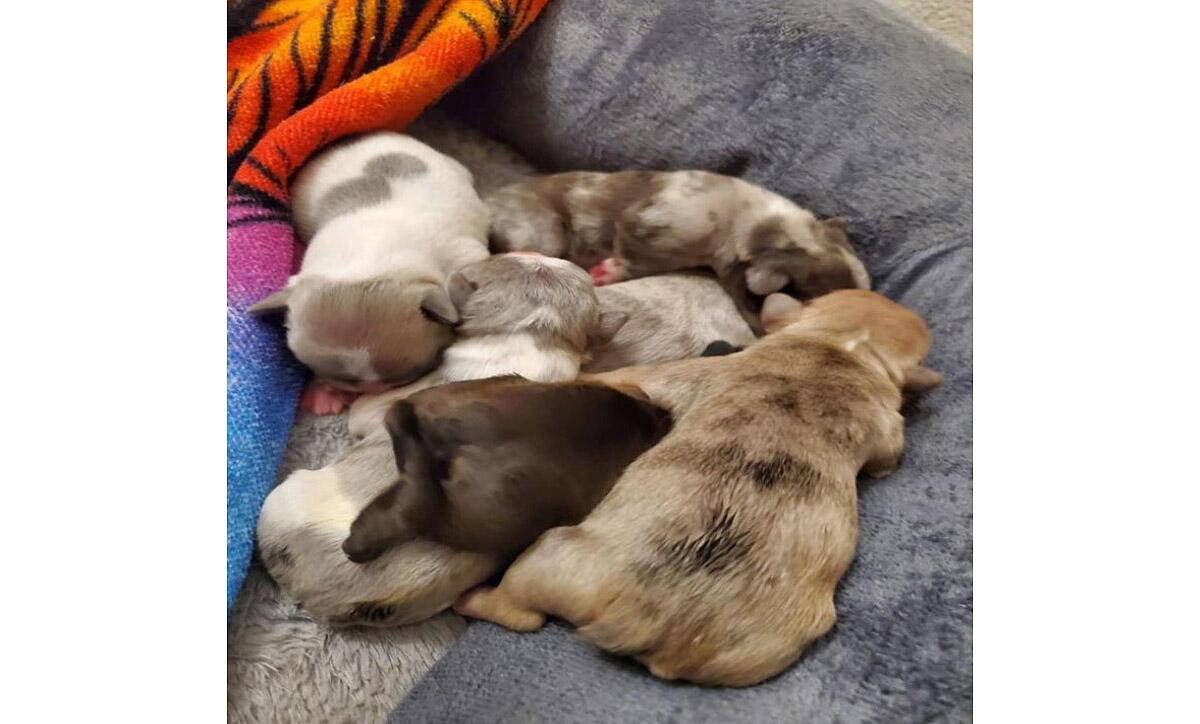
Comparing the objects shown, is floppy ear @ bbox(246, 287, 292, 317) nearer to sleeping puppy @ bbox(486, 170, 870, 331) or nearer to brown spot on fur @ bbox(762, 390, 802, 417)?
sleeping puppy @ bbox(486, 170, 870, 331)

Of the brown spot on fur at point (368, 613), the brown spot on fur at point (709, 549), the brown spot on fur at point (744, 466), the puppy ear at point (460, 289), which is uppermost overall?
the brown spot on fur at point (744, 466)

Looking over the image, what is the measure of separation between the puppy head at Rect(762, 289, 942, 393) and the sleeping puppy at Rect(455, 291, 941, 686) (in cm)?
14

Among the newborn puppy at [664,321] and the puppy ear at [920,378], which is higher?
the puppy ear at [920,378]

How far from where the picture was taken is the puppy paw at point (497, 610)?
70.9 inches

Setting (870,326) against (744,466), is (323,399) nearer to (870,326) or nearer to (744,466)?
(744,466)

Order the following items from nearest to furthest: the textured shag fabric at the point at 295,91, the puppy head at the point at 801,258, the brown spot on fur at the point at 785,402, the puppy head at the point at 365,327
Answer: the brown spot on fur at the point at 785,402 < the puppy head at the point at 365,327 < the textured shag fabric at the point at 295,91 < the puppy head at the point at 801,258

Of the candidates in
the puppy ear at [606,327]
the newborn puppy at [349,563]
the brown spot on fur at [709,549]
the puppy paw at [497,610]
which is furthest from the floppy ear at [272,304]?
the brown spot on fur at [709,549]

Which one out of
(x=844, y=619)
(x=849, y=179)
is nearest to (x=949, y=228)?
(x=849, y=179)

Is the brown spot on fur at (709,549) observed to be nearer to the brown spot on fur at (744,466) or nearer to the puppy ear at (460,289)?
the brown spot on fur at (744,466)

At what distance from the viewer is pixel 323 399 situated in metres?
2.32

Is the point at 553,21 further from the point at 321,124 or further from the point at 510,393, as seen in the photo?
the point at 510,393

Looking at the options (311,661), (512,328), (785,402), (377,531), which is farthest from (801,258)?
(311,661)

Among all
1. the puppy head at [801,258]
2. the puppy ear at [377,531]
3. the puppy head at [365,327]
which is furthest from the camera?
the puppy head at [801,258]

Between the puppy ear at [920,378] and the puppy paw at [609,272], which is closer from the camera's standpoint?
the puppy ear at [920,378]
